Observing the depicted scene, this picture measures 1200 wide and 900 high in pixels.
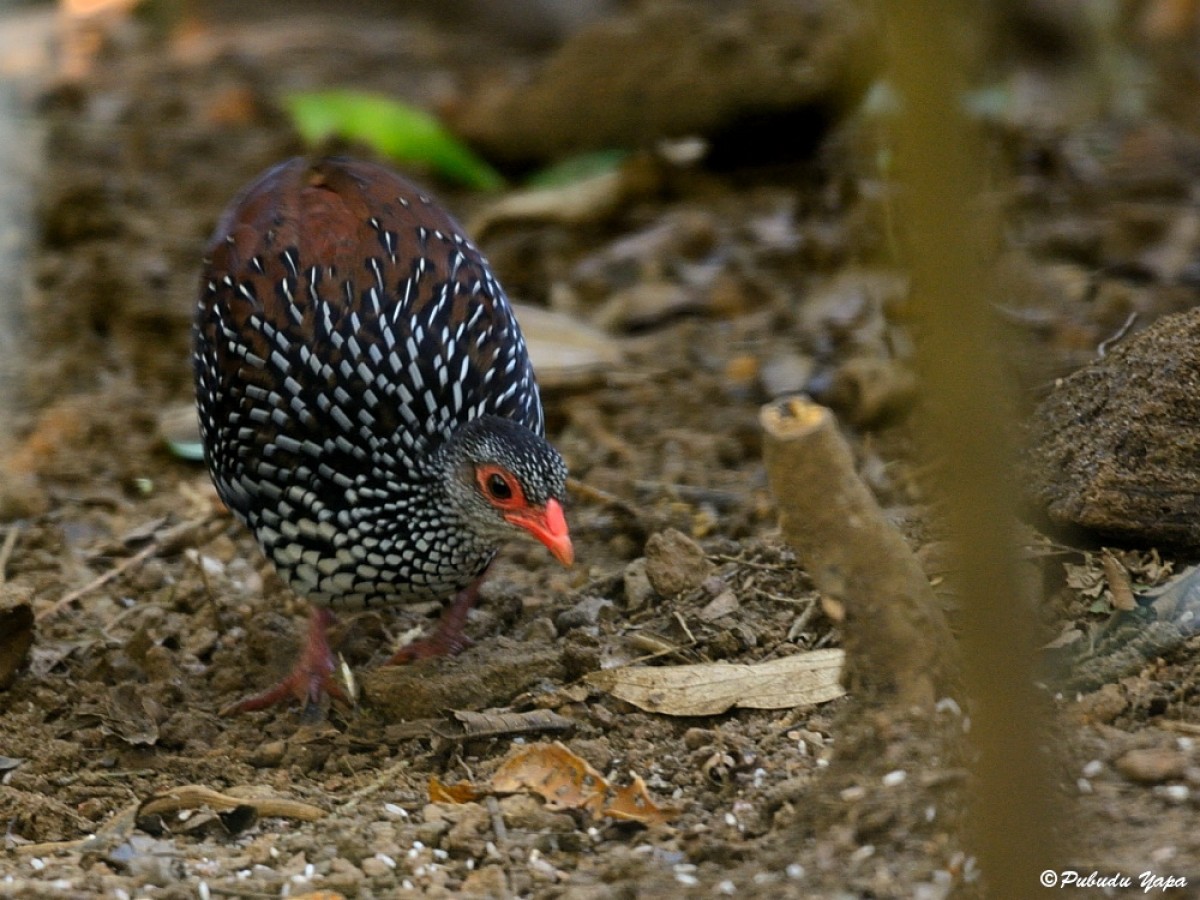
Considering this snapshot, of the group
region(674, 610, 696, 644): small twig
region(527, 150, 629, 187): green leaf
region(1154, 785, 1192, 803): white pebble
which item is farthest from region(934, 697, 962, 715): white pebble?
region(527, 150, 629, 187): green leaf

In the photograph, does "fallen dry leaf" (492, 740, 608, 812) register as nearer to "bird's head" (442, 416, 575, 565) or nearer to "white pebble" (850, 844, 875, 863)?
"bird's head" (442, 416, 575, 565)

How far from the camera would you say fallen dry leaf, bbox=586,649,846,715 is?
4090mm

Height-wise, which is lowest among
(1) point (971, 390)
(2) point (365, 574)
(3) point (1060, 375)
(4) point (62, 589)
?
(4) point (62, 589)

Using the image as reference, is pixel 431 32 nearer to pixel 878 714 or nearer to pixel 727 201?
pixel 727 201

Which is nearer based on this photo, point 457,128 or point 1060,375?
point 1060,375

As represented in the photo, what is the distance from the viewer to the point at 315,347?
4520mm

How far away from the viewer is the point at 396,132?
8.19 m

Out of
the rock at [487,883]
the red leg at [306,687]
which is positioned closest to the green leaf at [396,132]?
the red leg at [306,687]

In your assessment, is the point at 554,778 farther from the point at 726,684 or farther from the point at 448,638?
the point at 448,638

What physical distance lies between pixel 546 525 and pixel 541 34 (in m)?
7.23

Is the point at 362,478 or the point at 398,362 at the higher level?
the point at 398,362

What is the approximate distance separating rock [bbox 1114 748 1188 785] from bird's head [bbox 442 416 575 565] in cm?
161

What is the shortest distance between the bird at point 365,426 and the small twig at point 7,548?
3.48ft

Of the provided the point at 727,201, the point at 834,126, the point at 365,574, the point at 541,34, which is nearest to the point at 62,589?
the point at 365,574
